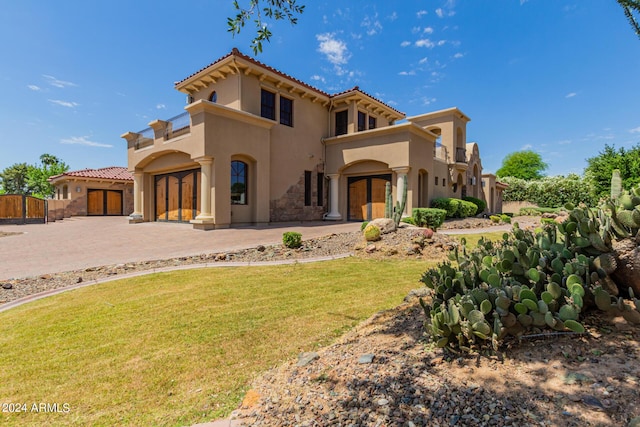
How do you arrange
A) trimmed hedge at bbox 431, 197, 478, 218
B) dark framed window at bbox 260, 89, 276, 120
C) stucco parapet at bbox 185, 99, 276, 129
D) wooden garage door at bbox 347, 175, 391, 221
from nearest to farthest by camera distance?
stucco parapet at bbox 185, 99, 276, 129
dark framed window at bbox 260, 89, 276, 120
wooden garage door at bbox 347, 175, 391, 221
trimmed hedge at bbox 431, 197, 478, 218

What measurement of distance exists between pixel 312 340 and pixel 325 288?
2127 mm

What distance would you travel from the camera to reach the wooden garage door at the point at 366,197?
18.3m

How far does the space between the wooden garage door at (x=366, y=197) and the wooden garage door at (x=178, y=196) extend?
30.7 feet

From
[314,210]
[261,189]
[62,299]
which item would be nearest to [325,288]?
[62,299]

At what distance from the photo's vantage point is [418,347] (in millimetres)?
2699

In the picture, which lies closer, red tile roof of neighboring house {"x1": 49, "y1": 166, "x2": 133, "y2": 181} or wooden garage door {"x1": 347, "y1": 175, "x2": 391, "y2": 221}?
wooden garage door {"x1": 347, "y1": 175, "x2": 391, "y2": 221}

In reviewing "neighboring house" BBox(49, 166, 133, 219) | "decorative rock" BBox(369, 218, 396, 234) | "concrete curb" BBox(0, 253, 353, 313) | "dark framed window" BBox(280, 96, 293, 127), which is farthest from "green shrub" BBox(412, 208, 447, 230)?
"neighboring house" BBox(49, 166, 133, 219)

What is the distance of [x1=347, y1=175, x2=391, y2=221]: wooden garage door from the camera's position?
18.3 m

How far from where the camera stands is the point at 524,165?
5719 centimetres

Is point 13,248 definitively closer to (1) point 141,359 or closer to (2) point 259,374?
(1) point 141,359

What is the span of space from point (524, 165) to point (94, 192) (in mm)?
67021

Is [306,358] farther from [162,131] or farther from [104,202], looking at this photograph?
[104,202]

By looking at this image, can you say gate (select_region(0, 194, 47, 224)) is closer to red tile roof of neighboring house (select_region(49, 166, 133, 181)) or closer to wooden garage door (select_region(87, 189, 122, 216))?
red tile roof of neighboring house (select_region(49, 166, 133, 181))

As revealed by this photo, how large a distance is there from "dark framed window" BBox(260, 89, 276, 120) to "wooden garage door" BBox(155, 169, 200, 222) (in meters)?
4.88
